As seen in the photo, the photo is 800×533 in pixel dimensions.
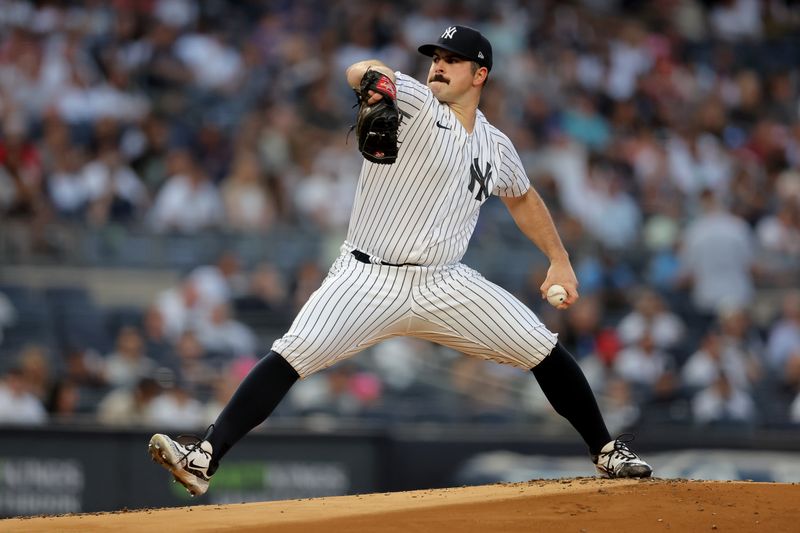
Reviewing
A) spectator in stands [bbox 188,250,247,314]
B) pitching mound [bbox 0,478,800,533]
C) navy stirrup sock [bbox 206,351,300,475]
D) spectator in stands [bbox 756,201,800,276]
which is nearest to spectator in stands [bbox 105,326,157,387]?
spectator in stands [bbox 188,250,247,314]

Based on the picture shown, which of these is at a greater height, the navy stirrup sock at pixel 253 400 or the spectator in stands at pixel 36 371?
the navy stirrup sock at pixel 253 400

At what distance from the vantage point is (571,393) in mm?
5617

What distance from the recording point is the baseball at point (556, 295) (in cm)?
550

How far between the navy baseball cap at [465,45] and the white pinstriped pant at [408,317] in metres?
0.86

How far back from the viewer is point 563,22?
51.8ft

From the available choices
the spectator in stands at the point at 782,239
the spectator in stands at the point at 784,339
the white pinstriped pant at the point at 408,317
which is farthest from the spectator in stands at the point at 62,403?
the spectator in stands at the point at 782,239

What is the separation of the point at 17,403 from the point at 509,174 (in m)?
5.23

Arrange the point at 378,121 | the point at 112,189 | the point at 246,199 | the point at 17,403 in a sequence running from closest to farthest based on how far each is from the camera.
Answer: the point at 378,121 → the point at 17,403 → the point at 112,189 → the point at 246,199

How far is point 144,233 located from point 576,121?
16.7 ft

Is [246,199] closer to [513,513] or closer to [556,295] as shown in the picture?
[556,295]

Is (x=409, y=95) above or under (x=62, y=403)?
above

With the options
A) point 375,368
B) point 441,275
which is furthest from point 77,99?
point 441,275

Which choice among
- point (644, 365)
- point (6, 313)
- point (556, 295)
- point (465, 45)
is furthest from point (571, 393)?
point (6, 313)

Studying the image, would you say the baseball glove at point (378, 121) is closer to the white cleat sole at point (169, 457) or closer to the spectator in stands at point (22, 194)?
the white cleat sole at point (169, 457)
